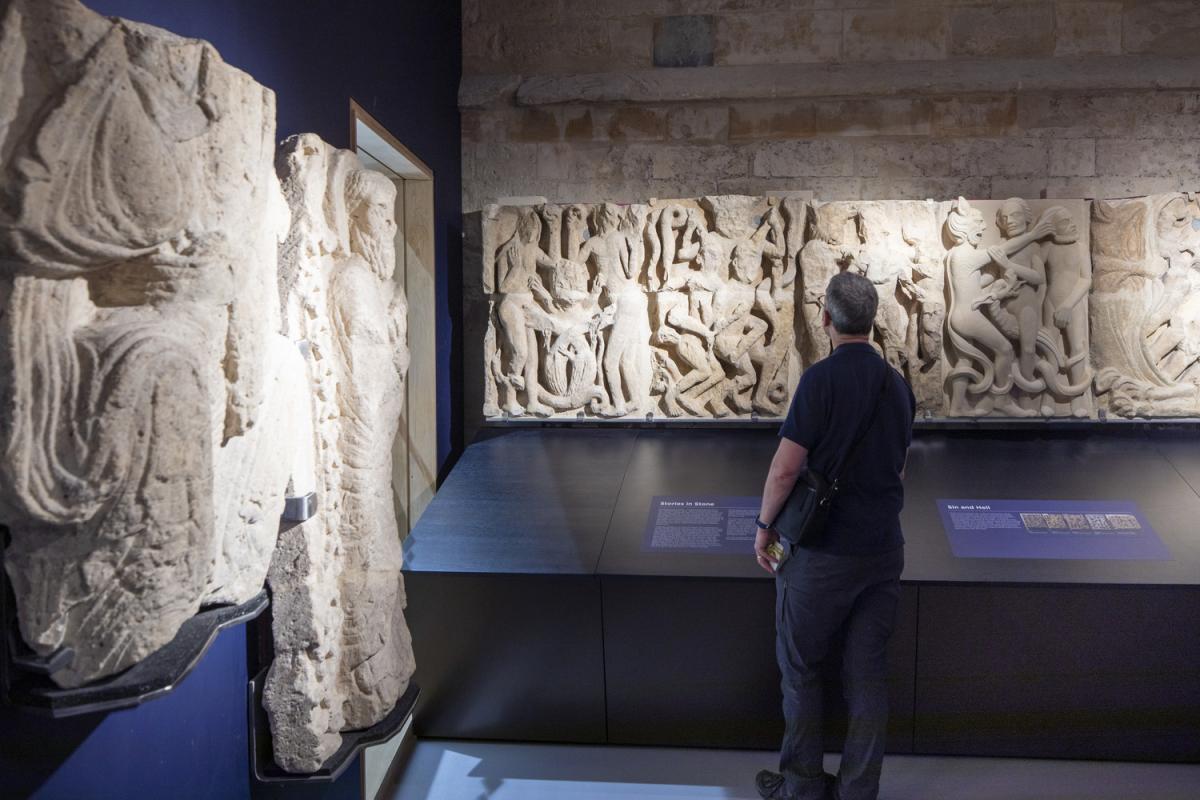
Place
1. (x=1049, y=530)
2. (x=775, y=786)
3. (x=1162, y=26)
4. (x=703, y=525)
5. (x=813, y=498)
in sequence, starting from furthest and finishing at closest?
(x=1162, y=26) < (x=703, y=525) < (x=1049, y=530) < (x=775, y=786) < (x=813, y=498)

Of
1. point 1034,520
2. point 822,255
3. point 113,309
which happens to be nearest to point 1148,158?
point 822,255

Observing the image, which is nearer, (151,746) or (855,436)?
(151,746)

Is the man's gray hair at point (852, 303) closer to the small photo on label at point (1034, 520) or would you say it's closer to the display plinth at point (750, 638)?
the display plinth at point (750, 638)

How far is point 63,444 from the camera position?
4.53ft

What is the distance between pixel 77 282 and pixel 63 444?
0.24 meters

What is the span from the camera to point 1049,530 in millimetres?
3707

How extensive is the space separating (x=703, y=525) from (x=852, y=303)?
1343mm

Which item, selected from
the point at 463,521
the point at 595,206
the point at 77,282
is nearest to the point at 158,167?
the point at 77,282

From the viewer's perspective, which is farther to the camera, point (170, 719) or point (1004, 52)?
point (1004, 52)

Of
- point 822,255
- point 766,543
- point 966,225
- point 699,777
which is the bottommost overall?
point 699,777

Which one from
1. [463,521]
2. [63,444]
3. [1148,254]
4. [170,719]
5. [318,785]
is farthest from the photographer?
[1148,254]

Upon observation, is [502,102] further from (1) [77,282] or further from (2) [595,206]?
(1) [77,282]

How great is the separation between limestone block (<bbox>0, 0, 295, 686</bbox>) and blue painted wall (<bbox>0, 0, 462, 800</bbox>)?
1.02ft

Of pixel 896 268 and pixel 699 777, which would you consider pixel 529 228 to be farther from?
pixel 699 777
